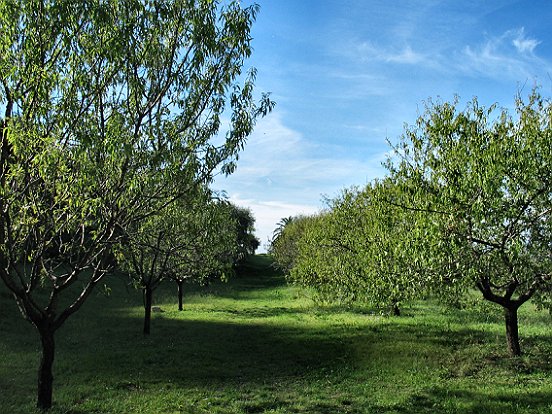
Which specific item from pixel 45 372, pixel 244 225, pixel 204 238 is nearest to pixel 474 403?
pixel 45 372

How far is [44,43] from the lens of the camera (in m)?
11.5

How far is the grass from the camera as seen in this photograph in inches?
615

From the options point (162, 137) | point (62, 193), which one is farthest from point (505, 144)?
point (62, 193)

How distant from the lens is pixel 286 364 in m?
22.5

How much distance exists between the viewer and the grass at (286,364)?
615 inches

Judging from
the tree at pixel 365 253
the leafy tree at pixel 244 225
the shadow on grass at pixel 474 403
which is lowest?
the shadow on grass at pixel 474 403

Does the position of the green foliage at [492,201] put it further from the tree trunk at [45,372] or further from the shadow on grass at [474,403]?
the tree trunk at [45,372]

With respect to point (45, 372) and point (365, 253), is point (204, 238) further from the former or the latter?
point (45, 372)

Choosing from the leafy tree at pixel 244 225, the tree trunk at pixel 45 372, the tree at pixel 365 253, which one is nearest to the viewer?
the tree trunk at pixel 45 372

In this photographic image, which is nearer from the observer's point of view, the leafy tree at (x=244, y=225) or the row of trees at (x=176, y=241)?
the row of trees at (x=176, y=241)

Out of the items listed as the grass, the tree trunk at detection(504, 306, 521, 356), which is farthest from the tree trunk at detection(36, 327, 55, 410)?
the tree trunk at detection(504, 306, 521, 356)

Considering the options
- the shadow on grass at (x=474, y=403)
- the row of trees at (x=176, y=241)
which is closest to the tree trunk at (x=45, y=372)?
the row of trees at (x=176, y=241)

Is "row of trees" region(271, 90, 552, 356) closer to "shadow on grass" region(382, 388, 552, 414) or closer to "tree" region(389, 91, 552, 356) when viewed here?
"tree" region(389, 91, 552, 356)

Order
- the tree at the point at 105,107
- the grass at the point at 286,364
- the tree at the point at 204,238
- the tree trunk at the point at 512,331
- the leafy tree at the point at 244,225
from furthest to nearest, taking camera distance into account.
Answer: the leafy tree at the point at 244,225
the tree trunk at the point at 512,331
the tree at the point at 204,238
the grass at the point at 286,364
the tree at the point at 105,107
